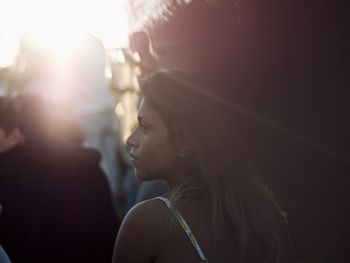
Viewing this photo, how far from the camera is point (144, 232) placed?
77.2 inches

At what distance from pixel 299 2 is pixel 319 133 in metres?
0.40

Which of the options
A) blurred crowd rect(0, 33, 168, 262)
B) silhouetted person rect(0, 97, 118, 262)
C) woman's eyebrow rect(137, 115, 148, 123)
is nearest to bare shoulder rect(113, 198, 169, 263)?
woman's eyebrow rect(137, 115, 148, 123)

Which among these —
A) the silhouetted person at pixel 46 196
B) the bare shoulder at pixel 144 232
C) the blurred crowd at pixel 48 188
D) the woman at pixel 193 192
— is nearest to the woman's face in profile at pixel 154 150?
the woman at pixel 193 192

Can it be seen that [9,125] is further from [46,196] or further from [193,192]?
[193,192]

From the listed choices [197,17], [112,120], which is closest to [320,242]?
[197,17]

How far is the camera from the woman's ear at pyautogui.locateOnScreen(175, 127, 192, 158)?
2.08 m

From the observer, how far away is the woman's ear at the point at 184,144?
208 cm

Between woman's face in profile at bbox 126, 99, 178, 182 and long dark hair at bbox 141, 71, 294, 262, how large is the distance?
0.08 feet

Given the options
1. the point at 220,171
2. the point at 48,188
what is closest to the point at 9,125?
the point at 48,188

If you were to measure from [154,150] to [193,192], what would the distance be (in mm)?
163

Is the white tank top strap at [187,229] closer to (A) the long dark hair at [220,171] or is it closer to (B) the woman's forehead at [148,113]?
(A) the long dark hair at [220,171]

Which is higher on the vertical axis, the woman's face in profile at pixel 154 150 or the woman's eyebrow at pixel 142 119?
the woman's eyebrow at pixel 142 119

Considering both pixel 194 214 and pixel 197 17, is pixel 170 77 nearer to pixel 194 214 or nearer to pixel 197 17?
pixel 197 17

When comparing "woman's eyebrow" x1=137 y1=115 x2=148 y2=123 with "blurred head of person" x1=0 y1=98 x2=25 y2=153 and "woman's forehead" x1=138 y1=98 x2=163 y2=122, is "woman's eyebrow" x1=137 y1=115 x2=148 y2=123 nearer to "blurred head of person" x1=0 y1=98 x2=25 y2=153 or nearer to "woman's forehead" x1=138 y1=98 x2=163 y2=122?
"woman's forehead" x1=138 y1=98 x2=163 y2=122
